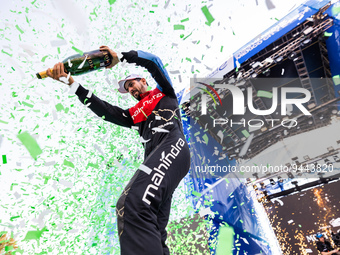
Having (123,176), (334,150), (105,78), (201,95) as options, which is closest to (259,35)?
(201,95)

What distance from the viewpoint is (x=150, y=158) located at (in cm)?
102

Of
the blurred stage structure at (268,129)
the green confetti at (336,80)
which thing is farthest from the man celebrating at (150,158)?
the green confetti at (336,80)

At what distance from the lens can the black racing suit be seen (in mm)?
797

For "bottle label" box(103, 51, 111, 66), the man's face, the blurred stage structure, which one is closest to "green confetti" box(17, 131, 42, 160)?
the man's face

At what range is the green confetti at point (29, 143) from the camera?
1.88 metres

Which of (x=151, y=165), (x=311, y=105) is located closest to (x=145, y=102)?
(x=151, y=165)

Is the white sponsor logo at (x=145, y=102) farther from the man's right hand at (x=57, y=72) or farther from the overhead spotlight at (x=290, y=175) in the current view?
the overhead spotlight at (x=290, y=175)

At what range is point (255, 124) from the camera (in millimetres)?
6133

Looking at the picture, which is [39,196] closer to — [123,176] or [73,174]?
[73,174]

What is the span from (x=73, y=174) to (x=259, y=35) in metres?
4.16

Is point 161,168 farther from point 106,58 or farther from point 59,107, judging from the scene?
point 59,107

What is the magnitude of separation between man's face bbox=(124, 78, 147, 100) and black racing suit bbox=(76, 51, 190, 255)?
7 cm

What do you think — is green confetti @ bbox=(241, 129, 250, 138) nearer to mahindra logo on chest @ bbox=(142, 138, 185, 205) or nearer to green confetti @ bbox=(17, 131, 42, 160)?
green confetti @ bbox=(17, 131, 42, 160)

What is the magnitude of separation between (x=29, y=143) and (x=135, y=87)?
107cm
